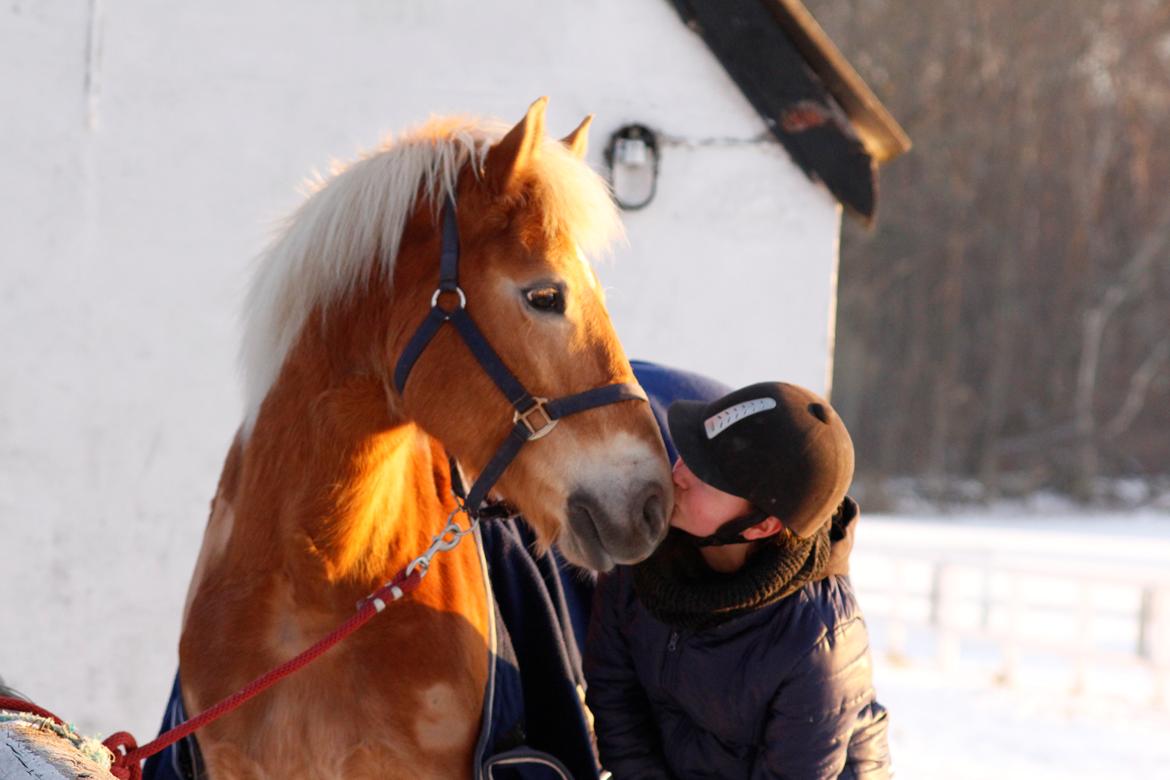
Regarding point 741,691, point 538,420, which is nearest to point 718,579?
point 741,691

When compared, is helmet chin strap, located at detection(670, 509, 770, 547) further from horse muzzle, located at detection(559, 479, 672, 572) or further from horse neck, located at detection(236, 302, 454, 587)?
horse neck, located at detection(236, 302, 454, 587)

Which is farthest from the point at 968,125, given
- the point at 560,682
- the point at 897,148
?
the point at 560,682

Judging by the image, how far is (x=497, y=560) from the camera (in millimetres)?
2400

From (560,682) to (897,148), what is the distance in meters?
3.20

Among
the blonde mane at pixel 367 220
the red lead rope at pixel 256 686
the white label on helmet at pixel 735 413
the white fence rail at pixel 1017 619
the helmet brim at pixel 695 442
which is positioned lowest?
the white fence rail at pixel 1017 619

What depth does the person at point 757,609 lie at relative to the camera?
1886 millimetres

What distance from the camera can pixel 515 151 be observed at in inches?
77.0

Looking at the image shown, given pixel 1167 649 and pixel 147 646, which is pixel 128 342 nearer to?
pixel 147 646

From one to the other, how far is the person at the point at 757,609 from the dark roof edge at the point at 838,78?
109 inches

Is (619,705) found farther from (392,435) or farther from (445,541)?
(392,435)

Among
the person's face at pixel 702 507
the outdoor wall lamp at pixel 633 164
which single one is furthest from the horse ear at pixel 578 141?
the outdoor wall lamp at pixel 633 164

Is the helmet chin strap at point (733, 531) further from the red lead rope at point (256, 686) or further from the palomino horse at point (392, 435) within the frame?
the red lead rope at point (256, 686)

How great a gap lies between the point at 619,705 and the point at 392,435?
28.9 inches

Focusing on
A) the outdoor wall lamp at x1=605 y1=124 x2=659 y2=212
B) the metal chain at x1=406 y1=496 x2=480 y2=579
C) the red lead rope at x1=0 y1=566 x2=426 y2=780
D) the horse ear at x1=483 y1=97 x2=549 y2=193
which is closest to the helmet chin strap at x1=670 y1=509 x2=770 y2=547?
the metal chain at x1=406 y1=496 x2=480 y2=579
